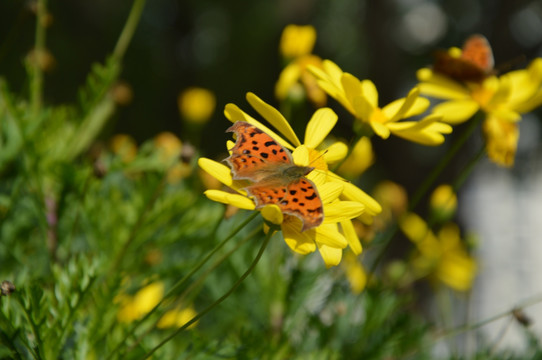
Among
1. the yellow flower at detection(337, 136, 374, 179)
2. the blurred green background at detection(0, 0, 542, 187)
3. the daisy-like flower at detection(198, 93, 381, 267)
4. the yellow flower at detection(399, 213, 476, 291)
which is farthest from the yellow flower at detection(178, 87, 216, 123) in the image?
the blurred green background at detection(0, 0, 542, 187)

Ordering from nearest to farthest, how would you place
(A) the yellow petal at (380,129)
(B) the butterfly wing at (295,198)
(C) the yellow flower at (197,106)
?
1. (B) the butterfly wing at (295,198)
2. (A) the yellow petal at (380,129)
3. (C) the yellow flower at (197,106)

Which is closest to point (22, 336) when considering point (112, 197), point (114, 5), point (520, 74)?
point (112, 197)

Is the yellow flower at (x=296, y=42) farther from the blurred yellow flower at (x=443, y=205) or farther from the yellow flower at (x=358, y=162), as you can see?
the blurred yellow flower at (x=443, y=205)

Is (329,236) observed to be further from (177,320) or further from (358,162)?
(358,162)

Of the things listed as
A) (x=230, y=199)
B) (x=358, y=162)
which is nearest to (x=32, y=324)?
(x=230, y=199)

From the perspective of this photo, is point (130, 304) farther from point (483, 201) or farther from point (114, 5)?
point (114, 5)

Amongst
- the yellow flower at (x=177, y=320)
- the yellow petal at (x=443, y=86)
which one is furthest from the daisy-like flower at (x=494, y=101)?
the yellow flower at (x=177, y=320)
